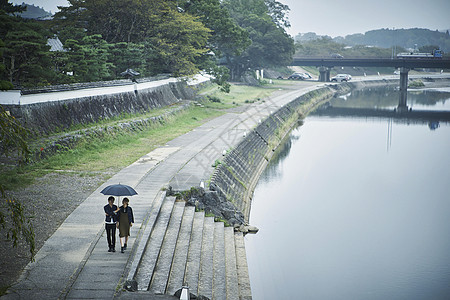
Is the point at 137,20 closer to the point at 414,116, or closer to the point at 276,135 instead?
the point at 276,135

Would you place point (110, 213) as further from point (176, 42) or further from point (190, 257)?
point (176, 42)

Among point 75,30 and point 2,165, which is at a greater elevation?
point 75,30

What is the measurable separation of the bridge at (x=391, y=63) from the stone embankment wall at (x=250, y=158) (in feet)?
104

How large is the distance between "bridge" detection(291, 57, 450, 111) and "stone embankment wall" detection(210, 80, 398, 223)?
31.8 m

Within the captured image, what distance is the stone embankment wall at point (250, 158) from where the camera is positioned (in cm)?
2447

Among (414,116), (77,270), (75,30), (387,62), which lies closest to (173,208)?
(77,270)

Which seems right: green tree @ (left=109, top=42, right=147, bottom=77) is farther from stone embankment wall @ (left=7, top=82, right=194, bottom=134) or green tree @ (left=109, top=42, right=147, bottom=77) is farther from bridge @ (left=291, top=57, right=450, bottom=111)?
bridge @ (left=291, top=57, right=450, bottom=111)

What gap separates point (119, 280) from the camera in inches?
486

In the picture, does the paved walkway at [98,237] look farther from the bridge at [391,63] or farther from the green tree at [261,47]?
the bridge at [391,63]

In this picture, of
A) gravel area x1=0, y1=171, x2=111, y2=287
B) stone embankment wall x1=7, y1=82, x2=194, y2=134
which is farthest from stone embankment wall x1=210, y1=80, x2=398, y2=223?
stone embankment wall x1=7, y1=82, x2=194, y2=134

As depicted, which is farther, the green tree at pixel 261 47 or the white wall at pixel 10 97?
the green tree at pixel 261 47

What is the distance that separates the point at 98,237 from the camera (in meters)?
14.9

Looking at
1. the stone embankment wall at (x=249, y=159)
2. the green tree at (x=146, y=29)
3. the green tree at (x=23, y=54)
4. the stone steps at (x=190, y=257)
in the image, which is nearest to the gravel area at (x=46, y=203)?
the stone steps at (x=190, y=257)

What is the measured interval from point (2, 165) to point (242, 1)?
84.3m
